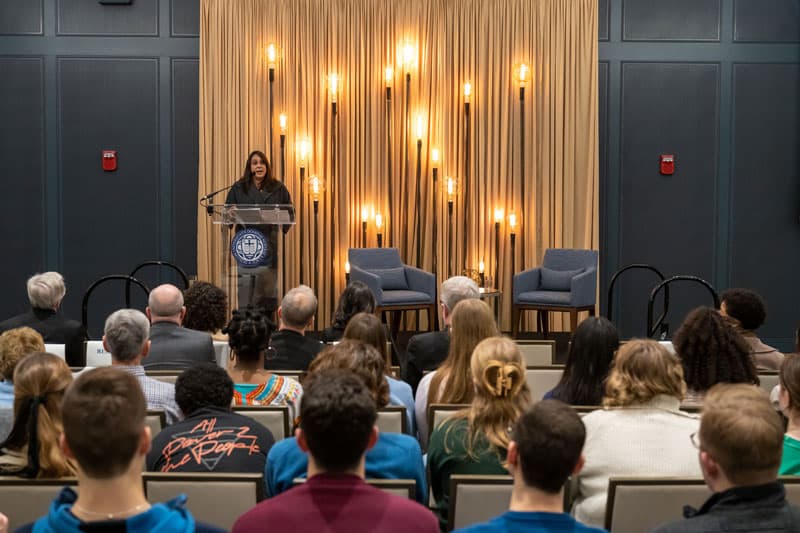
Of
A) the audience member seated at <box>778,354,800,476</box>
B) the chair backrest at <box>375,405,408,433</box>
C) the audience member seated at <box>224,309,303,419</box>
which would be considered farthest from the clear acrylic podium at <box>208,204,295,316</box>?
the audience member seated at <box>778,354,800,476</box>

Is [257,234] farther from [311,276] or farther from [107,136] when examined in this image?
[107,136]

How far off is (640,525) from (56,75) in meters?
8.92

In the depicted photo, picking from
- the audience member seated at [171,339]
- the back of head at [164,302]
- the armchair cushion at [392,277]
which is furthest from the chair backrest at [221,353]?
the armchair cushion at [392,277]

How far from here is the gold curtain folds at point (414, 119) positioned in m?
9.87

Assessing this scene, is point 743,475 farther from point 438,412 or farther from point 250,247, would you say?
point 250,247

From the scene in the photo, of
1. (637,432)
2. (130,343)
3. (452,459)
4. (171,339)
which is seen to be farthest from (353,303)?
(637,432)

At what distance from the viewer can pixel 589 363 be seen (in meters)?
3.82

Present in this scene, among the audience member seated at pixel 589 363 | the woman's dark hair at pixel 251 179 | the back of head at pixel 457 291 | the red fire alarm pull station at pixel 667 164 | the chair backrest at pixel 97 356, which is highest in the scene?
the red fire alarm pull station at pixel 667 164

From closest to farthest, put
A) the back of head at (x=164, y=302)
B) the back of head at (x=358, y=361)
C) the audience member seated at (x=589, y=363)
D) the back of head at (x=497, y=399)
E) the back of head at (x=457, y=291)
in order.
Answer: the back of head at (x=497, y=399) → the back of head at (x=358, y=361) → the audience member seated at (x=589, y=363) → the back of head at (x=164, y=302) → the back of head at (x=457, y=291)

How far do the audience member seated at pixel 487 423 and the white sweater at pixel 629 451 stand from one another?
245mm

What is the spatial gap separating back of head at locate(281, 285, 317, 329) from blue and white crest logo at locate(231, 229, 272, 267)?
2.72m

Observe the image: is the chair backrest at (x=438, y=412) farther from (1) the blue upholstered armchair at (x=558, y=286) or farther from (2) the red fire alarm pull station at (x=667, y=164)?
(2) the red fire alarm pull station at (x=667, y=164)

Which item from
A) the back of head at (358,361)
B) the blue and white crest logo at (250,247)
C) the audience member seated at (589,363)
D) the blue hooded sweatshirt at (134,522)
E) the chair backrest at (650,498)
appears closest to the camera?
the blue hooded sweatshirt at (134,522)

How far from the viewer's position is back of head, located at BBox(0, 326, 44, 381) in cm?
361
